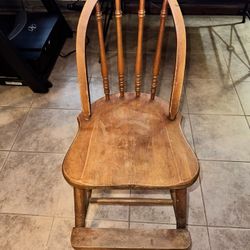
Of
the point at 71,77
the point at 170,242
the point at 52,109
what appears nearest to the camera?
the point at 170,242

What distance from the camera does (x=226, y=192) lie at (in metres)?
1.19

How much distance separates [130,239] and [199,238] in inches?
13.1

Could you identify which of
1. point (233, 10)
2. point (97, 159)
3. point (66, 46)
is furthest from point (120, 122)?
point (233, 10)

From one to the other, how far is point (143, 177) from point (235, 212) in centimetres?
63

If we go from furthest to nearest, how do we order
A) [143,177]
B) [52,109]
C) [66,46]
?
[66,46], [52,109], [143,177]

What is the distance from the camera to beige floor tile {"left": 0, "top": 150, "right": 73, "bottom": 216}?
114cm

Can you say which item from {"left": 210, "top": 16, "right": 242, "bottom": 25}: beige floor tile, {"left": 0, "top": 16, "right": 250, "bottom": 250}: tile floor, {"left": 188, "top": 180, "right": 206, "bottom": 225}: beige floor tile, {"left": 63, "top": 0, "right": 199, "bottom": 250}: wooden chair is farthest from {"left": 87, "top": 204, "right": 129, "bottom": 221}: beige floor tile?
{"left": 210, "top": 16, "right": 242, "bottom": 25}: beige floor tile

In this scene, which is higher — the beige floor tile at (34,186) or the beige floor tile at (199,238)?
the beige floor tile at (34,186)

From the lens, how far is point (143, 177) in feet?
2.38

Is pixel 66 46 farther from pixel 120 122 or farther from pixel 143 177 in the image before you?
pixel 143 177

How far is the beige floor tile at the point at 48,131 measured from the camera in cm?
139

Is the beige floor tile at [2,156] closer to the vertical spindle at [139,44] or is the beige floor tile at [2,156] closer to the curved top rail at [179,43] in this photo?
the vertical spindle at [139,44]

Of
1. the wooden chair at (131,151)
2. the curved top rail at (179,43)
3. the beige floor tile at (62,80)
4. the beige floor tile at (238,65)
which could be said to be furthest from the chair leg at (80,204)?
the beige floor tile at (238,65)

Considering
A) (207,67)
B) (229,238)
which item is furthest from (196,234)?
(207,67)
